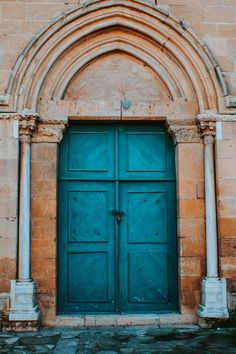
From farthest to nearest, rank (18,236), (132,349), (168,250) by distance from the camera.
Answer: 1. (168,250)
2. (18,236)
3. (132,349)

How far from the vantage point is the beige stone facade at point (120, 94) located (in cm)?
→ 540

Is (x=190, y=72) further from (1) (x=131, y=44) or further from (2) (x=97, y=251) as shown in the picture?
(2) (x=97, y=251)

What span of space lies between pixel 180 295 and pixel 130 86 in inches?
109

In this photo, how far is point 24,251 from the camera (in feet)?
17.3

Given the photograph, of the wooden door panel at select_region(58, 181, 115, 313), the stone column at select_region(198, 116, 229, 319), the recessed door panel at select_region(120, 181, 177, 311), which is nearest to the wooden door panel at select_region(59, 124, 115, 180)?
the wooden door panel at select_region(58, 181, 115, 313)

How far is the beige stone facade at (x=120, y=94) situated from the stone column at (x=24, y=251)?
0.05 metres

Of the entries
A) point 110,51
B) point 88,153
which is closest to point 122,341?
point 88,153

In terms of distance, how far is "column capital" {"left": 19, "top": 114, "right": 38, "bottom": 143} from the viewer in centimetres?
541

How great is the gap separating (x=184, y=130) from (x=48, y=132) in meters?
1.74

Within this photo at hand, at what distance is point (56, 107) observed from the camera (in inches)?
221

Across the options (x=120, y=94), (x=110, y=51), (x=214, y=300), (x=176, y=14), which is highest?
(x=176, y=14)

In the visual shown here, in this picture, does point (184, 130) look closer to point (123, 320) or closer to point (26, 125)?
point (26, 125)

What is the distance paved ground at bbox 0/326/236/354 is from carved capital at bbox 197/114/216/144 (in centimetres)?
231

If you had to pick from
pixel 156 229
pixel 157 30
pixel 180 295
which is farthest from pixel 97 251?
pixel 157 30
